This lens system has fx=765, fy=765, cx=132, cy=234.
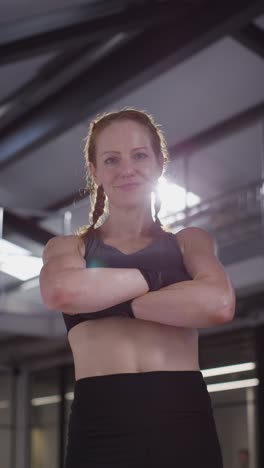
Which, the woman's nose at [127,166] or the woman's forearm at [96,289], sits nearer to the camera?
the woman's forearm at [96,289]

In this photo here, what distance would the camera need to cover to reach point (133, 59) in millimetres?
6672

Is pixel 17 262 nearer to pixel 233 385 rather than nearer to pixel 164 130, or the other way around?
pixel 164 130

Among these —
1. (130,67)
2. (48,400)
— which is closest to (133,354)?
(130,67)

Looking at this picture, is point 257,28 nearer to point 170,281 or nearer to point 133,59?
point 133,59

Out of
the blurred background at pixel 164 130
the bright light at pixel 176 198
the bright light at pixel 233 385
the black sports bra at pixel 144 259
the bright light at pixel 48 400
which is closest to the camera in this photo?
the black sports bra at pixel 144 259

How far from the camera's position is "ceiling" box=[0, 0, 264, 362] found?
5.83 metres

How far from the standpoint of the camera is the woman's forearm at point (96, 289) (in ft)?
4.68

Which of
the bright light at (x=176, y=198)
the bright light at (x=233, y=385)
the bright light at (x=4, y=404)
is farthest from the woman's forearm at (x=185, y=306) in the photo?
the bright light at (x=4, y=404)

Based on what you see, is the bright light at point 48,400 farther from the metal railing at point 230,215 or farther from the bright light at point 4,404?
the metal railing at point 230,215

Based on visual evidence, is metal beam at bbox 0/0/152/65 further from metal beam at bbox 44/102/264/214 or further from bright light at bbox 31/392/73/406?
bright light at bbox 31/392/73/406

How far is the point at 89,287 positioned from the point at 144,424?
27cm

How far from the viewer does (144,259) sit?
1.52 meters

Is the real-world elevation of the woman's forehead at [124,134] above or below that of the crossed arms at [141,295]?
above

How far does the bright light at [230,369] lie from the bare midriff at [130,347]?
858 cm
